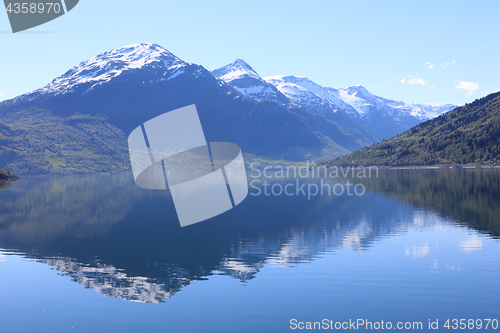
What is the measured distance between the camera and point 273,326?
1111 inches

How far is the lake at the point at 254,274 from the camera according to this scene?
29.6 meters

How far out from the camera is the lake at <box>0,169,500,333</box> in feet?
97.0

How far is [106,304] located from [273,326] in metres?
15.0

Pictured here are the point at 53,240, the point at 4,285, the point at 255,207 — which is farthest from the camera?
the point at 255,207

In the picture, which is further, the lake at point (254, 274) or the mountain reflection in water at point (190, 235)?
the mountain reflection in water at point (190, 235)

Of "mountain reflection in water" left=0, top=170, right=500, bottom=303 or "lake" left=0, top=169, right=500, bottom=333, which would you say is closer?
"lake" left=0, top=169, right=500, bottom=333

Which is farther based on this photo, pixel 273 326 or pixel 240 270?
pixel 240 270

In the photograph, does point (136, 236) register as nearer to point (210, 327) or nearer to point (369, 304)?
point (210, 327)

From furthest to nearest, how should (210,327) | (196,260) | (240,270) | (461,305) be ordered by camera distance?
(196,260), (240,270), (461,305), (210,327)

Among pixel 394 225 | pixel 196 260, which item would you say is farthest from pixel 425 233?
pixel 196 260

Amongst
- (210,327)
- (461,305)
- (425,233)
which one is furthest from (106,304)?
(425,233)

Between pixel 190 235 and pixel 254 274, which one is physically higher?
pixel 190 235

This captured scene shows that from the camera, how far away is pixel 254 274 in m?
41.5

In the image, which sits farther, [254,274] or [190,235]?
[190,235]
